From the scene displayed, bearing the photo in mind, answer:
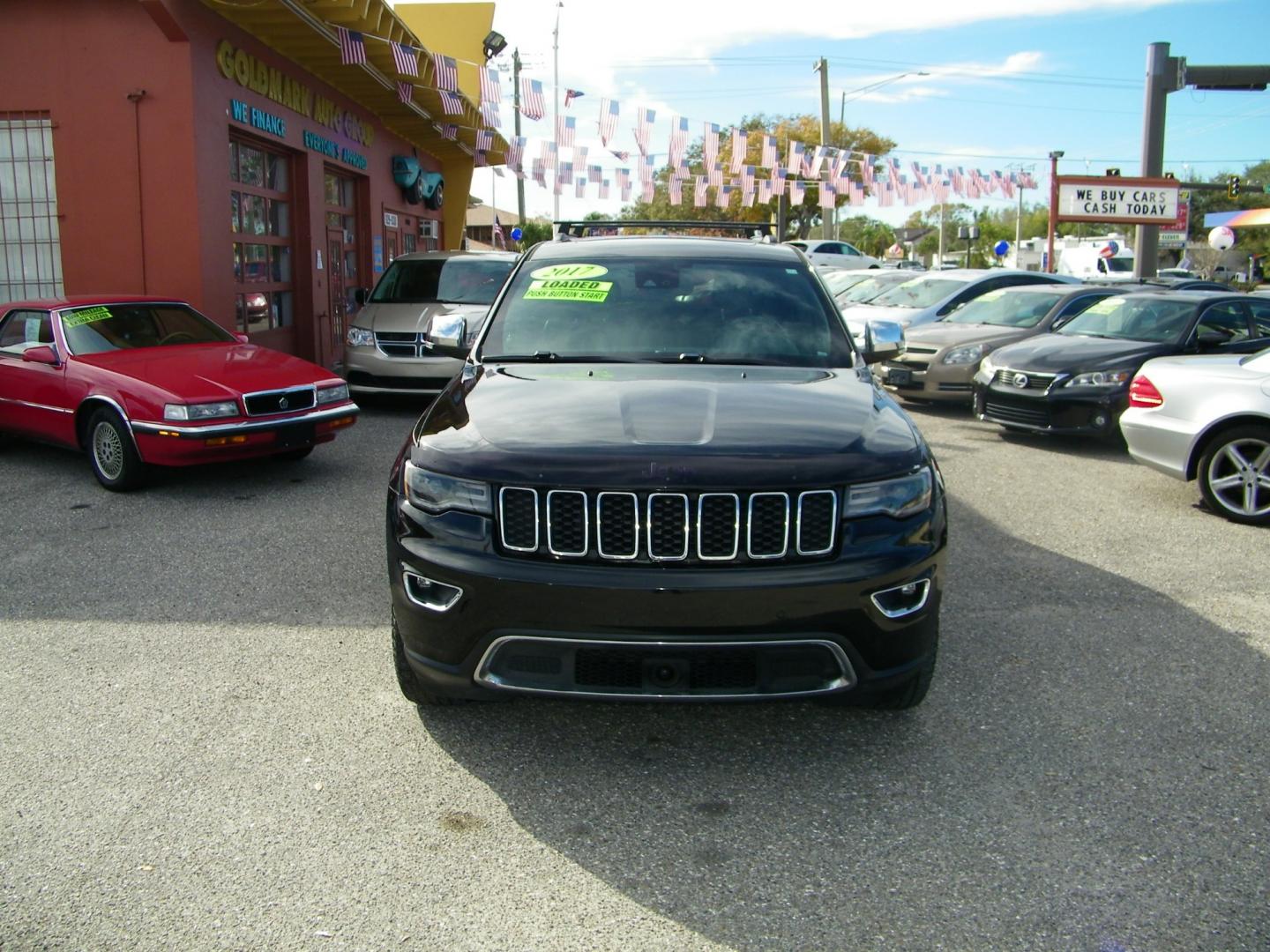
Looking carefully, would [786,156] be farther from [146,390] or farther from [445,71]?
[146,390]

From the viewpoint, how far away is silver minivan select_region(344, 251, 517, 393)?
11047 millimetres

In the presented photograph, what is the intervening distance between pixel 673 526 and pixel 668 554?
0.08m

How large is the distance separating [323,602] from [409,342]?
635 cm

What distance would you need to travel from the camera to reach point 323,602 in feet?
16.8

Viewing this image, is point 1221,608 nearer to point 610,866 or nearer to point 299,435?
point 610,866

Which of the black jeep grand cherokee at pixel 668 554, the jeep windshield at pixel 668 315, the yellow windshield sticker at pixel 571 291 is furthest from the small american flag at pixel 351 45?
the black jeep grand cherokee at pixel 668 554

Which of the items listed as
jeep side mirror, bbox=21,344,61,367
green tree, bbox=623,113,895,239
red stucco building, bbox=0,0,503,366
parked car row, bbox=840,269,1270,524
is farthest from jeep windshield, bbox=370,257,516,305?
green tree, bbox=623,113,895,239

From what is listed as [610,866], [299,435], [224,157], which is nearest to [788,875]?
[610,866]

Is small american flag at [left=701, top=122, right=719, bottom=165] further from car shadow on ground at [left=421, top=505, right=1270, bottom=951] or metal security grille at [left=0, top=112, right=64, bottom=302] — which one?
car shadow on ground at [left=421, top=505, right=1270, bottom=951]

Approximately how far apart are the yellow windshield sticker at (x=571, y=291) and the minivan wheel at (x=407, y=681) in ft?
5.76

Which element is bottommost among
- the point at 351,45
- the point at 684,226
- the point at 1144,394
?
the point at 1144,394

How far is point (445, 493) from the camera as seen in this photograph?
10.6 feet

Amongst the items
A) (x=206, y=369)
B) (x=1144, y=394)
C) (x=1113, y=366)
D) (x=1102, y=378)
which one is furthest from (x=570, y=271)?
(x=1113, y=366)

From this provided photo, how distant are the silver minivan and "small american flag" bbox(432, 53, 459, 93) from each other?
401 centimetres
